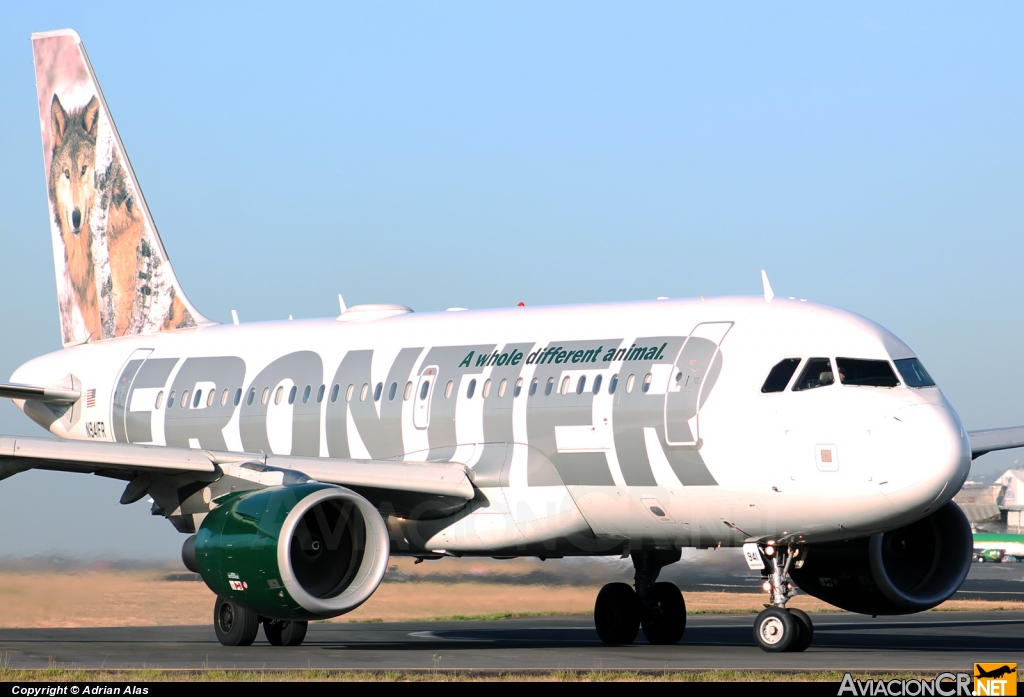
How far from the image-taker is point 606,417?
18.5 metres

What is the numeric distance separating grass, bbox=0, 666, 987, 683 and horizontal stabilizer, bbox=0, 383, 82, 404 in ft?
34.3

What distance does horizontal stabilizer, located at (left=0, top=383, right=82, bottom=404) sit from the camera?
82.4ft

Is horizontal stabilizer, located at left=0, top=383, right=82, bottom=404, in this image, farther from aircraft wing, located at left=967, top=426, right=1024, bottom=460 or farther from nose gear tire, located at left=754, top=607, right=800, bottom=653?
aircraft wing, located at left=967, top=426, right=1024, bottom=460

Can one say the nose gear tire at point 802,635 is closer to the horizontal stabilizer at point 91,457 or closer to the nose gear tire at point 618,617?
the nose gear tire at point 618,617

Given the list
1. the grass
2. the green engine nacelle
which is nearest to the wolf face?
the green engine nacelle

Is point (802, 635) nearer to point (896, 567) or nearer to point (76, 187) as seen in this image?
point (896, 567)

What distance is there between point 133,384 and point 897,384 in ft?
43.9

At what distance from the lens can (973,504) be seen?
71625 millimetres

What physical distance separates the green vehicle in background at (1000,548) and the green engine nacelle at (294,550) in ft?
222

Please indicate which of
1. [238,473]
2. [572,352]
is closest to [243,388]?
[238,473]

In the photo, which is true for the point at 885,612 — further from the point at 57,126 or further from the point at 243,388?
the point at 57,126

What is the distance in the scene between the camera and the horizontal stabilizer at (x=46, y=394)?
989 inches

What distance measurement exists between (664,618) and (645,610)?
0.97ft

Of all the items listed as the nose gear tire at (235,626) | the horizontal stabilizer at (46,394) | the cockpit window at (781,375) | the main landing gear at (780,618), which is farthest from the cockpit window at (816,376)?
the horizontal stabilizer at (46,394)
